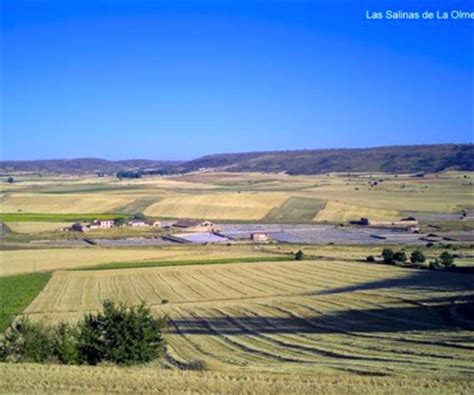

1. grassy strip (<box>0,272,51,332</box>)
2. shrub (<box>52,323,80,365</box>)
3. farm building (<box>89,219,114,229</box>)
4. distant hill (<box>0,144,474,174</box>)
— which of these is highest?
distant hill (<box>0,144,474,174</box>)

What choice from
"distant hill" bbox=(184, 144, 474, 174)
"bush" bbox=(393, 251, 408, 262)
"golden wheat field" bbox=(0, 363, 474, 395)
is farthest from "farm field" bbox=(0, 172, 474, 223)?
"golden wheat field" bbox=(0, 363, 474, 395)

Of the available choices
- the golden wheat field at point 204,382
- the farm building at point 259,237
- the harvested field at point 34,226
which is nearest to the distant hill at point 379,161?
the farm building at point 259,237

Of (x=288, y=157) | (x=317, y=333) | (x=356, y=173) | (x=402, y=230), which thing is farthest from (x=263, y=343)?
(x=288, y=157)

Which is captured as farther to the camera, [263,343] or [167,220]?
[167,220]

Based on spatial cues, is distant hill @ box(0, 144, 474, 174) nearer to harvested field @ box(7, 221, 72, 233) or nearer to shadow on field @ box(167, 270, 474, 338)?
harvested field @ box(7, 221, 72, 233)

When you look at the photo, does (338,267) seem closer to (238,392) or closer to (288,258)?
(288,258)

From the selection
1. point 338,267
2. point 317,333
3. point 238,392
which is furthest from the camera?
point 338,267
